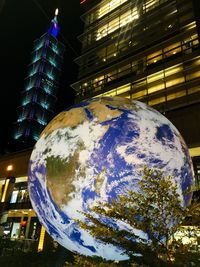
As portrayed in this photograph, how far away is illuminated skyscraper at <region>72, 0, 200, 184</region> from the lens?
2345cm

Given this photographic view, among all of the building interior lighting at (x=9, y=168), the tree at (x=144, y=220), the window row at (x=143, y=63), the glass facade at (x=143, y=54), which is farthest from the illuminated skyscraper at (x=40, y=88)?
the tree at (x=144, y=220)

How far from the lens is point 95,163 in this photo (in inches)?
165

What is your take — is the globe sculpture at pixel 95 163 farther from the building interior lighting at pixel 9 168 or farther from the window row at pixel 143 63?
the building interior lighting at pixel 9 168

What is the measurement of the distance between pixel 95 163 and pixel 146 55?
25.6 meters

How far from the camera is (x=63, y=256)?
7270 mm

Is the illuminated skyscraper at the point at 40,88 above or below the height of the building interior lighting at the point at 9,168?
above

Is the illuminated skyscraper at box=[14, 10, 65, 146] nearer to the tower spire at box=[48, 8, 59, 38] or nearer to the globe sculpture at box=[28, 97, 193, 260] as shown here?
the tower spire at box=[48, 8, 59, 38]

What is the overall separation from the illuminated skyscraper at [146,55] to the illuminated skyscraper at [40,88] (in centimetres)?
3111

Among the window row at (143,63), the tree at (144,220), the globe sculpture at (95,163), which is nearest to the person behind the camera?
the tree at (144,220)

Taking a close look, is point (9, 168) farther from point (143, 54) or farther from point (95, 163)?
point (95, 163)

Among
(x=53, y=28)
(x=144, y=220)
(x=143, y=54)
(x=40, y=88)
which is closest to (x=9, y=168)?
(x=143, y=54)

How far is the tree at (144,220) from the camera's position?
3549 mm

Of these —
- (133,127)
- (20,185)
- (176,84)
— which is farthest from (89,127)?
(20,185)

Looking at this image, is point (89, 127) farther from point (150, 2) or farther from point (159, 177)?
point (150, 2)
